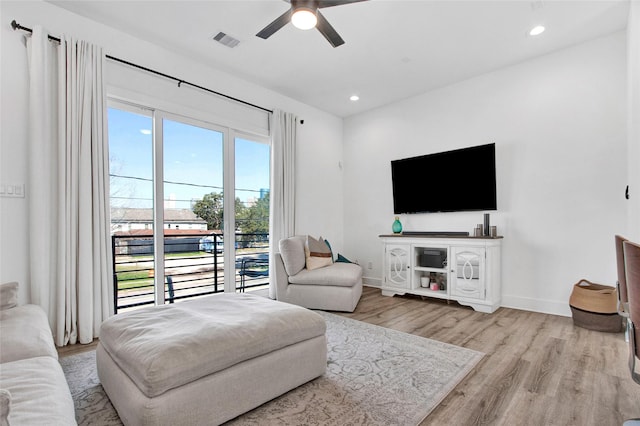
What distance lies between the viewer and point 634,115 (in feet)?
8.39

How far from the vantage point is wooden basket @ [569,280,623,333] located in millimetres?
2795

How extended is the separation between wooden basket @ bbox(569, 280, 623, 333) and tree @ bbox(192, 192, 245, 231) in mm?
3885

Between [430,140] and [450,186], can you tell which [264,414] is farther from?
[430,140]

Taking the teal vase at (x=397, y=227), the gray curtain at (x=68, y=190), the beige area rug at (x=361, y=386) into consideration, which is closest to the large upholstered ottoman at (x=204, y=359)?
the beige area rug at (x=361, y=386)

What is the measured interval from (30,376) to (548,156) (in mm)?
4508

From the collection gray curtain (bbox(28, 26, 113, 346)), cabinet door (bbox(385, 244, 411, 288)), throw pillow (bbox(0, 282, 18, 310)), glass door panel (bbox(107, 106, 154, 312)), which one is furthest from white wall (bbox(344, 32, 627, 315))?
throw pillow (bbox(0, 282, 18, 310))

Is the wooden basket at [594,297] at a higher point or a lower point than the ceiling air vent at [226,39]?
lower

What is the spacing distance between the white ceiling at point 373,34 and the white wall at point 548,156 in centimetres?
27

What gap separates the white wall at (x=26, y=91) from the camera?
2443 mm

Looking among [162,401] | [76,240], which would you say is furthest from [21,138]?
[162,401]

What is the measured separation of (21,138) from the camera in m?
2.51

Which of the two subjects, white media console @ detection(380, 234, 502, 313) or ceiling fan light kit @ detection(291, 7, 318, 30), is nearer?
ceiling fan light kit @ detection(291, 7, 318, 30)

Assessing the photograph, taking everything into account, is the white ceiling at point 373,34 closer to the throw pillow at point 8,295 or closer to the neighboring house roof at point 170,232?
the neighboring house roof at point 170,232

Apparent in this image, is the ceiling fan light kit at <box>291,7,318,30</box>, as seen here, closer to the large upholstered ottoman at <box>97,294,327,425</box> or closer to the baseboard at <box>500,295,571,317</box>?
the large upholstered ottoman at <box>97,294,327,425</box>
